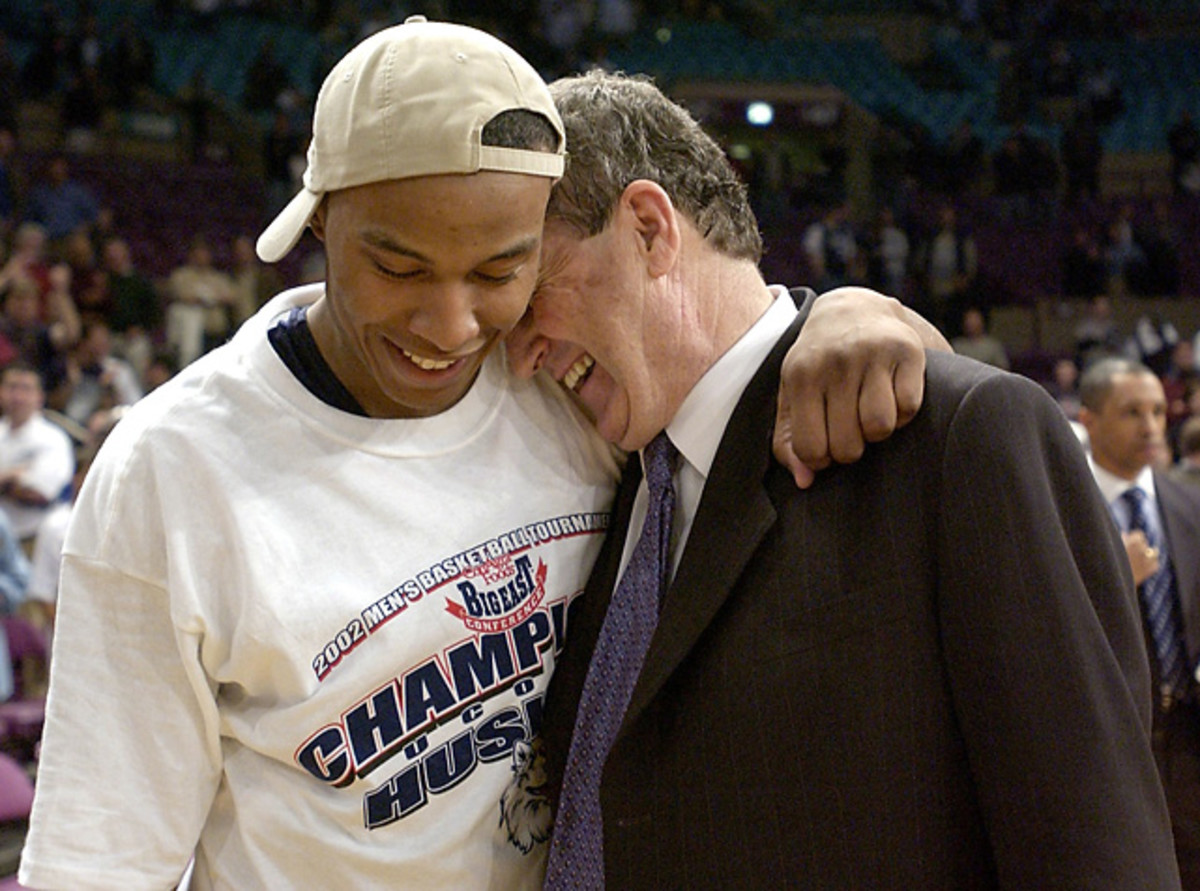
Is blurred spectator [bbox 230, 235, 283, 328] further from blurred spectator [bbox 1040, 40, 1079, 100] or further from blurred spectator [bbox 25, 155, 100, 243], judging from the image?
blurred spectator [bbox 1040, 40, 1079, 100]

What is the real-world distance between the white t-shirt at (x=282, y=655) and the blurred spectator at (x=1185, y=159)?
1328 cm

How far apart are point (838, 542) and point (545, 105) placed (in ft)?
1.92

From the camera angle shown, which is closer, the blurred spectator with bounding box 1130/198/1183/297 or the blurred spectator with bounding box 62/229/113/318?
the blurred spectator with bounding box 62/229/113/318

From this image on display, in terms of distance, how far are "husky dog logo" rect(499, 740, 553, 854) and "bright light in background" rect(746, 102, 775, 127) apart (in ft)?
44.4

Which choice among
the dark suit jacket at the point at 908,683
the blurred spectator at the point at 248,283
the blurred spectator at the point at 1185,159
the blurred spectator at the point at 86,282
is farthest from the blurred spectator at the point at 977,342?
the dark suit jacket at the point at 908,683

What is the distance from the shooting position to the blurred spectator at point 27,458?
7.11 metres

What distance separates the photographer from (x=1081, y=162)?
1372cm

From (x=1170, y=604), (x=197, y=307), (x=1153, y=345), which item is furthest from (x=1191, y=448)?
(x=197, y=307)

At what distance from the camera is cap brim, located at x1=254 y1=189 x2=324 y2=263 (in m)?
1.66

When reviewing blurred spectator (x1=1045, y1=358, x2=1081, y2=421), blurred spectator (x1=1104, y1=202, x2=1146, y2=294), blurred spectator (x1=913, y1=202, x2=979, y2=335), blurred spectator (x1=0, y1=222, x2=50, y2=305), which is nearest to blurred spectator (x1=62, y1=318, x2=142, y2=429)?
blurred spectator (x1=0, y1=222, x2=50, y2=305)

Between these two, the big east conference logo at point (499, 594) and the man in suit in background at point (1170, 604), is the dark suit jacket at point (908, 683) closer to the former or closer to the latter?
the big east conference logo at point (499, 594)

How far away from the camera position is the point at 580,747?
5.74ft

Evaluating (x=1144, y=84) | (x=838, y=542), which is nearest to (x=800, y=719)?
(x=838, y=542)

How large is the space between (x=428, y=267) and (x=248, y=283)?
911 cm
